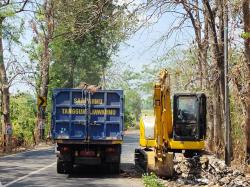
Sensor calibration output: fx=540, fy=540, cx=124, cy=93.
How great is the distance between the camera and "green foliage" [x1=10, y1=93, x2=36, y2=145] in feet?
128

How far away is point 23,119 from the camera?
44750 millimetres

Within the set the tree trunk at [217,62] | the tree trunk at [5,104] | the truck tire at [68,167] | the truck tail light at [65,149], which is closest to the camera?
the truck tail light at [65,149]

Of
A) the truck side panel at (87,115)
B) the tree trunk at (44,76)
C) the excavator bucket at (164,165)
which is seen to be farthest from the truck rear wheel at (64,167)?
the tree trunk at (44,76)

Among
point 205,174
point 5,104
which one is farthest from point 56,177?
point 5,104

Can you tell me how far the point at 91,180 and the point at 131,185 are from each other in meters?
1.73

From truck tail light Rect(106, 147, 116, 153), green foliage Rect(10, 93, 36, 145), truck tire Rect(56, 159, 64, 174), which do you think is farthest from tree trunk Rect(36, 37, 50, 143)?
truck tail light Rect(106, 147, 116, 153)

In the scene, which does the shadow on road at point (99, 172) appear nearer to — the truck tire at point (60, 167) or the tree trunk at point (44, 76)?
the truck tire at point (60, 167)

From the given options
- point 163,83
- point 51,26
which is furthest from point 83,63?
point 163,83

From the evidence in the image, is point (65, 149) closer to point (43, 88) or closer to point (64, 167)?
point (64, 167)

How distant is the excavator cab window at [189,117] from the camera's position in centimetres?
1805

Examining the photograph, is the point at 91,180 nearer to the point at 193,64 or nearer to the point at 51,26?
the point at 193,64

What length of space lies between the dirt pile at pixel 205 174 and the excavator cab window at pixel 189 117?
87cm

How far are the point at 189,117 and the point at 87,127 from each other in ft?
11.4

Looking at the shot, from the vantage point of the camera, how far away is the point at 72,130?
1769 cm
